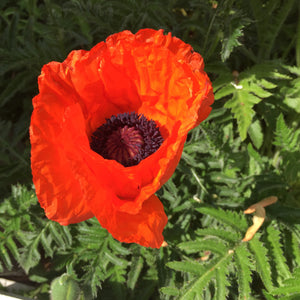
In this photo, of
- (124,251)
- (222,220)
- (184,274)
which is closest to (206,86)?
(222,220)

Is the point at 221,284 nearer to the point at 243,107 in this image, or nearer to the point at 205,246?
the point at 205,246

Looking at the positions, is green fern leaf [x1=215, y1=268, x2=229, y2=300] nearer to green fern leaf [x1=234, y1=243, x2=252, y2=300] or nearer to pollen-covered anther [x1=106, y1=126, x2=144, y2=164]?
green fern leaf [x1=234, y1=243, x2=252, y2=300]

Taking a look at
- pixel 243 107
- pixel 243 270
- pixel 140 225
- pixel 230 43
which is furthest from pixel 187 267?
pixel 230 43

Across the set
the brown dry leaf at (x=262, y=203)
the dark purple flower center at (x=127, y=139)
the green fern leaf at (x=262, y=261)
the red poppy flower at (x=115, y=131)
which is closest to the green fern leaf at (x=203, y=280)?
the green fern leaf at (x=262, y=261)

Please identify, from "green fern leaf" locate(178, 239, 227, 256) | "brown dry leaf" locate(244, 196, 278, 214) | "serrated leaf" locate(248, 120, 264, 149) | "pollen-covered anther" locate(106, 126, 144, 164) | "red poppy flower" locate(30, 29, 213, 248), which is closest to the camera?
"red poppy flower" locate(30, 29, 213, 248)

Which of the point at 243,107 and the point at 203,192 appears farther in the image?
the point at 203,192

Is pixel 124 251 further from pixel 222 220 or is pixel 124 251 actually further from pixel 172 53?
pixel 172 53

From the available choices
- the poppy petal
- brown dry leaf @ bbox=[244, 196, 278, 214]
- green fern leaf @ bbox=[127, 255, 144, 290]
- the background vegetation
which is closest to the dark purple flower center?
the poppy petal
